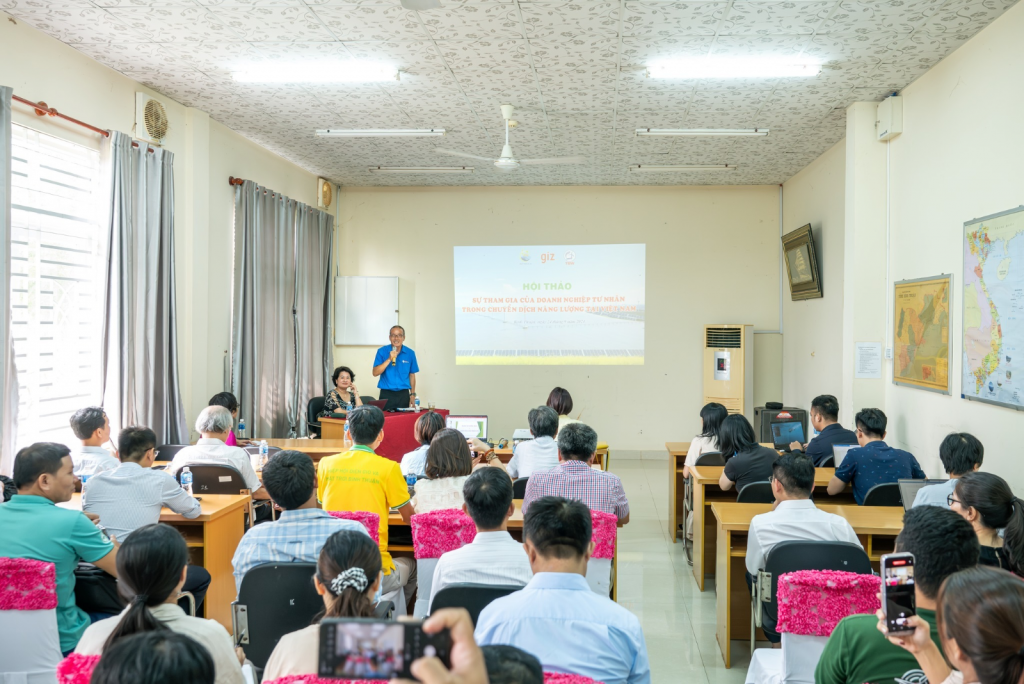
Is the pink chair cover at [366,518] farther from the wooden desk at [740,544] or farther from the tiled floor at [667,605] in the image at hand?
the wooden desk at [740,544]

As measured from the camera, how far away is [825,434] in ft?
15.5

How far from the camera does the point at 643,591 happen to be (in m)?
4.34

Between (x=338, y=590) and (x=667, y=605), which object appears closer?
(x=338, y=590)

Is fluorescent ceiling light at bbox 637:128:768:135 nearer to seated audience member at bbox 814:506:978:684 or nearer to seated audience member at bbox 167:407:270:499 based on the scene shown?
seated audience member at bbox 167:407:270:499

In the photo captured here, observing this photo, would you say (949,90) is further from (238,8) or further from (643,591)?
(238,8)

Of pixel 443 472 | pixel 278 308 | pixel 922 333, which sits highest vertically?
pixel 278 308

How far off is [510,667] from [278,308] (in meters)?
6.67

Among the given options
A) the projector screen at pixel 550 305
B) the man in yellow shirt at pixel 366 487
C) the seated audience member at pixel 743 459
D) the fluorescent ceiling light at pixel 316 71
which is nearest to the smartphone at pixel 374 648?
the man in yellow shirt at pixel 366 487

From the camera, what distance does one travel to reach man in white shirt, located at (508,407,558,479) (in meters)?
4.14

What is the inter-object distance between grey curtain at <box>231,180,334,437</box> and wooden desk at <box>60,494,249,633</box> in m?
2.91

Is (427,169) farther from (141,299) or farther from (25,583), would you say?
(25,583)

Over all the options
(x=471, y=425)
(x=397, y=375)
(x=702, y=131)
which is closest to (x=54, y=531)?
(x=471, y=425)

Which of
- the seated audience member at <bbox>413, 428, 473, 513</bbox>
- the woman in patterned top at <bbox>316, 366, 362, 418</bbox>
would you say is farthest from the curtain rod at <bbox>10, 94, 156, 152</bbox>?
the seated audience member at <bbox>413, 428, 473, 513</bbox>

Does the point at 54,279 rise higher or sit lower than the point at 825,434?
higher
